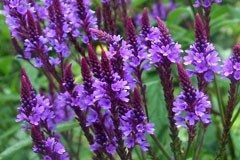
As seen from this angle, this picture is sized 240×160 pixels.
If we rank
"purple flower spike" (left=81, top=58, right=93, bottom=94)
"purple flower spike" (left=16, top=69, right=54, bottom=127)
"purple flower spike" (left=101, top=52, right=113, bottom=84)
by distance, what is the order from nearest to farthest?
"purple flower spike" (left=101, top=52, right=113, bottom=84), "purple flower spike" (left=81, top=58, right=93, bottom=94), "purple flower spike" (left=16, top=69, right=54, bottom=127)

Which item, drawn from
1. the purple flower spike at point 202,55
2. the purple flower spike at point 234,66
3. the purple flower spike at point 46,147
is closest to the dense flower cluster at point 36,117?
the purple flower spike at point 46,147

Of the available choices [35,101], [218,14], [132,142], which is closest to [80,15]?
[35,101]

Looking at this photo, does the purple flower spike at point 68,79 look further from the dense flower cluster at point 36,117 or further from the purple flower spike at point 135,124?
the purple flower spike at point 135,124

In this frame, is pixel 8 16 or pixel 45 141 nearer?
pixel 45 141

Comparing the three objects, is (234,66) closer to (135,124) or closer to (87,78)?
(135,124)

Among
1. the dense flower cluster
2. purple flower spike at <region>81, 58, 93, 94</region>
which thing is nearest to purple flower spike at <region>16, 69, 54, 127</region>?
the dense flower cluster

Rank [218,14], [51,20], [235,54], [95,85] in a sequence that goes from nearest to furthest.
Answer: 1. [95,85]
2. [235,54]
3. [51,20]
4. [218,14]

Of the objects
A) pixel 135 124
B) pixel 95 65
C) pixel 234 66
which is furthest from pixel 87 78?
pixel 234 66

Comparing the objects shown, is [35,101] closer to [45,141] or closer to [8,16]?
[45,141]

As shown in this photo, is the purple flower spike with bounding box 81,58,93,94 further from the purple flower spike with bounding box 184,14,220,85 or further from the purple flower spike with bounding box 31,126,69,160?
the purple flower spike with bounding box 184,14,220,85
